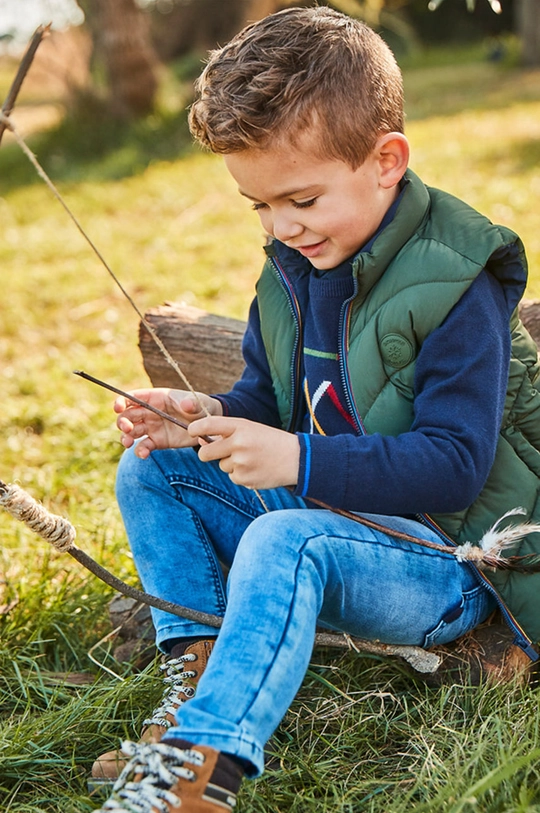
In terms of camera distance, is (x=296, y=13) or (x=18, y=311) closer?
(x=296, y=13)

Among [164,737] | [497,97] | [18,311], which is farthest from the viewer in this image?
[497,97]

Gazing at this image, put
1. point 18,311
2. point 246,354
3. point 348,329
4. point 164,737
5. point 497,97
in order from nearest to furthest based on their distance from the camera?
point 164,737 < point 348,329 < point 246,354 < point 18,311 < point 497,97

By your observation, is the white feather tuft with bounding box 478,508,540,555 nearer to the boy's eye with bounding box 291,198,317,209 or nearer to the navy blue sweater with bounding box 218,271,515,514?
the navy blue sweater with bounding box 218,271,515,514

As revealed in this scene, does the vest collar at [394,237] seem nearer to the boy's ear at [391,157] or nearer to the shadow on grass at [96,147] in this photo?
the boy's ear at [391,157]

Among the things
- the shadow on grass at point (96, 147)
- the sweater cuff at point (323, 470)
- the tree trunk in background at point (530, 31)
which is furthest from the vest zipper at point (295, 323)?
the tree trunk in background at point (530, 31)

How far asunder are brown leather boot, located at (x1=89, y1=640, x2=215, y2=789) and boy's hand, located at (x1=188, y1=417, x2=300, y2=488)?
0.41 metres

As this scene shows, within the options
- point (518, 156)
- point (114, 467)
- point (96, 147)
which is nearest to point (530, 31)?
point (518, 156)

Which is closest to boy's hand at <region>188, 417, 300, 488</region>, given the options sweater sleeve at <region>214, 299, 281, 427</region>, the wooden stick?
sweater sleeve at <region>214, 299, 281, 427</region>

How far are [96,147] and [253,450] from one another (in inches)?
263

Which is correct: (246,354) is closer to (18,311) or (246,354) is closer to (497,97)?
(18,311)

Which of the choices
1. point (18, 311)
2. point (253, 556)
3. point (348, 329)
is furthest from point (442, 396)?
point (18, 311)

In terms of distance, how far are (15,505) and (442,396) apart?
0.77m

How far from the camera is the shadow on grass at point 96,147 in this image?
7.05 metres

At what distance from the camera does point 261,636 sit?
4.41 ft
